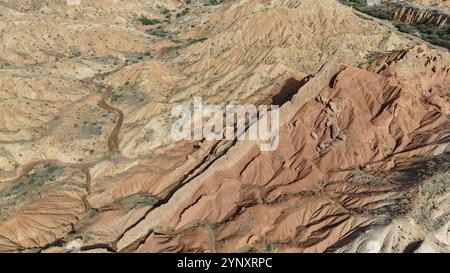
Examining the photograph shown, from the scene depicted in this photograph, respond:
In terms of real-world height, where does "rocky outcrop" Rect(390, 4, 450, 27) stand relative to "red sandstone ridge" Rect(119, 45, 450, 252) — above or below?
above

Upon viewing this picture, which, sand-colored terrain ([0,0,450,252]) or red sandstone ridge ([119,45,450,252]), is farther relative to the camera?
sand-colored terrain ([0,0,450,252])

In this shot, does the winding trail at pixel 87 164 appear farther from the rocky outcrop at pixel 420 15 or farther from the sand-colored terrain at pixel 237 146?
the rocky outcrop at pixel 420 15

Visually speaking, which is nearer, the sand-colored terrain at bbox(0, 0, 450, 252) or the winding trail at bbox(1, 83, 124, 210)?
the sand-colored terrain at bbox(0, 0, 450, 252)

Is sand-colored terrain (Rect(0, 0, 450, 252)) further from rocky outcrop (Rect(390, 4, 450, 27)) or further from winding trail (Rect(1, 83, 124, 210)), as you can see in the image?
rocky outcrop (Rect(390, 4, 450, 27))

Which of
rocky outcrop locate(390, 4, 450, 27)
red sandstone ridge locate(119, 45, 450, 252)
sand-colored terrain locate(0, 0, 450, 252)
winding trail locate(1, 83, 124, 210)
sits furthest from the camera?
rocky outcrop locate(390, 4, 450, 27)

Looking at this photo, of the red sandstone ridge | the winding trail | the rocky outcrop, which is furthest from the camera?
the rocky outcrop

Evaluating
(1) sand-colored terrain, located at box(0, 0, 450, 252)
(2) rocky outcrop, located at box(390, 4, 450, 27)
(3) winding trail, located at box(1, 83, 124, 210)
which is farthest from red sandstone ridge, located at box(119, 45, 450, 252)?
(2) rocky outcrop, located at box(390, 4, 450, 27)

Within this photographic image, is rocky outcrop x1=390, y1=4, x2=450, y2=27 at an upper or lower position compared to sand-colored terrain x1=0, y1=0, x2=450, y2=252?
upper

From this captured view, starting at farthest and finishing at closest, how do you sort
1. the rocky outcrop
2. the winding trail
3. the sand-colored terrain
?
the rocky outcrop < the winding trail < the sand-colored terrain

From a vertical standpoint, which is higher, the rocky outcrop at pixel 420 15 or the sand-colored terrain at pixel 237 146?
the rocky outcrop at pixel 420 15

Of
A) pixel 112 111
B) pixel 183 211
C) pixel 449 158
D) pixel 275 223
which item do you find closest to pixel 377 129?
pixel 449 158

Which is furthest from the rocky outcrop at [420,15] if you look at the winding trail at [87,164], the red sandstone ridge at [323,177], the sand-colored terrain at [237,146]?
the winding trail at [87,164]
